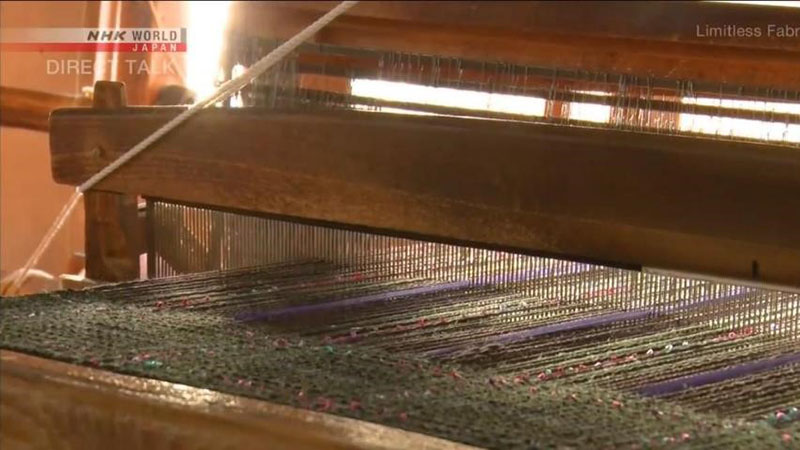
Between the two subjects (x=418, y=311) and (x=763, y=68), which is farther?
(x=763, y=68)

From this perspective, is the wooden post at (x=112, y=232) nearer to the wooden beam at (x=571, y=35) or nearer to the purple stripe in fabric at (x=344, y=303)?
the purple stripe in fabric at (x=344, y=303)

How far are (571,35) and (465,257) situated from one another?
84 centimetres

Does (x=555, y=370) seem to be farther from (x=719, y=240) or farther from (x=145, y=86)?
(x=145, y=86)

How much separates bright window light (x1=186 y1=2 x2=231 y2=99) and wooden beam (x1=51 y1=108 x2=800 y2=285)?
4.34 feet

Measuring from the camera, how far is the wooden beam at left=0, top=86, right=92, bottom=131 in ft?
7.04

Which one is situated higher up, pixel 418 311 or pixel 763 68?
pixel 763 68

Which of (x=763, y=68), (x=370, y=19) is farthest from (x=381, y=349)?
(x=370, y=19)

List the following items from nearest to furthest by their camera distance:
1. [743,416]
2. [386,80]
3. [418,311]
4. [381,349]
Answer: [743,416] → [381,349] → [418,311] → [386,80]

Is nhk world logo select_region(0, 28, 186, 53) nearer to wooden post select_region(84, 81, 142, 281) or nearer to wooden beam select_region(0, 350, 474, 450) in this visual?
wooden post select_region(84, 81, 142, 281)

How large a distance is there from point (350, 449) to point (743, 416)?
1.13 feet

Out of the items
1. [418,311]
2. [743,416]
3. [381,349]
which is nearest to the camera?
[743,416]

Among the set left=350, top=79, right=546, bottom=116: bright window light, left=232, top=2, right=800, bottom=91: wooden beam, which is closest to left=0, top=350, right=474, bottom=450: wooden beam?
left=350, top=79, right=546, bottom=116: bright window light

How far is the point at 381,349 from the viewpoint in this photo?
0.93 m

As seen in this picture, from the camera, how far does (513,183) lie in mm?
783
